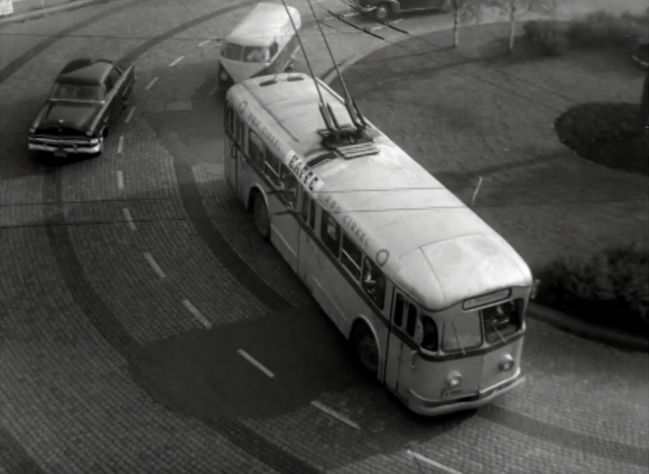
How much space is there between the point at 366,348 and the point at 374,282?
1.46 m

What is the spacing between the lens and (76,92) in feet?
79.6

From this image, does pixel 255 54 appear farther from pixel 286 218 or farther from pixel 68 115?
pixel 286 218

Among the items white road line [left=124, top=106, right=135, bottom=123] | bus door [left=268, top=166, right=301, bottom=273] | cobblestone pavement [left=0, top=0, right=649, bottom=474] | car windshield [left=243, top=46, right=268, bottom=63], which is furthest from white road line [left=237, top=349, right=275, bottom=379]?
car windshield [left=243, top=46, right=268, bottom=63]

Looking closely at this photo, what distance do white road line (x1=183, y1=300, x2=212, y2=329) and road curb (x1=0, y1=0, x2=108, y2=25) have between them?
18.8 metres

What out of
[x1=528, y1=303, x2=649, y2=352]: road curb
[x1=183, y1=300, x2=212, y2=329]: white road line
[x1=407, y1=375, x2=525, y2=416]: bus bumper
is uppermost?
[x1=407, y1=375, x2=525, y2=416]: bus bumper

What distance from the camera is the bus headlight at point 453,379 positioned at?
48.8 ft

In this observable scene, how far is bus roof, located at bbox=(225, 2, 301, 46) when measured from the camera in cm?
2761

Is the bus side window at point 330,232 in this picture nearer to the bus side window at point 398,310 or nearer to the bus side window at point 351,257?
the bus side window at point 351,257

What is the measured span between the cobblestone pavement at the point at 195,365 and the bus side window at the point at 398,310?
1.80 m

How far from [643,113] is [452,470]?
48.2ft

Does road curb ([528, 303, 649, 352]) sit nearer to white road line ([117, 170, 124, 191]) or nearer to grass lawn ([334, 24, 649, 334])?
grass lawn ([334, 24, 649, 334])

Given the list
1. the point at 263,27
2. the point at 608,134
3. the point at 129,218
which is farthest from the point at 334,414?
the point at 263,27

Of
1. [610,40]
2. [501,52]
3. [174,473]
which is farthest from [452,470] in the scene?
[610,40]

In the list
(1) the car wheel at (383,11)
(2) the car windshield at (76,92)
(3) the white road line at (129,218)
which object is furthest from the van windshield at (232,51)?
(1) the car wheel at (383,11)
